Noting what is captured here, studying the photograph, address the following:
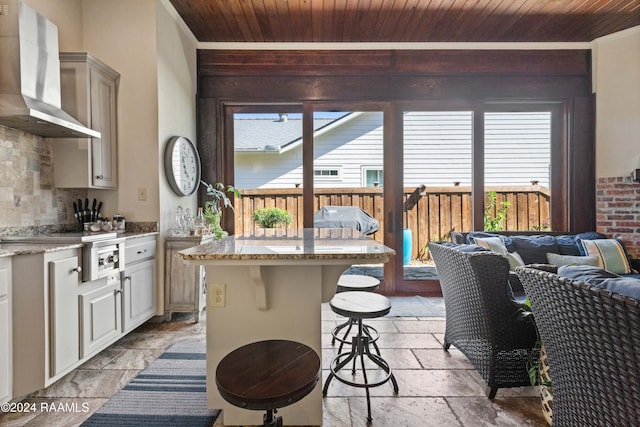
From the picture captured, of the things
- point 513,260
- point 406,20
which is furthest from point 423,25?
point 513,260

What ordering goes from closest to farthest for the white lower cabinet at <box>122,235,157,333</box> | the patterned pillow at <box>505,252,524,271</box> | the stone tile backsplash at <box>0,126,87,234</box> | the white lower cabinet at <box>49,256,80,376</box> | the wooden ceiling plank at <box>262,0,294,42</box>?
1. the white lower cabinet at <box>49,256,80,376</box>
2. the stone tile backsplash at <box>0,126,87,234</box>
3. the white lower cabinet at <box>122,235,157,333</box>
4. the patterned pillow at <box>505,252,524,271</box>
5. the wooden ceiling plank at <box>262,0,294,42</box>

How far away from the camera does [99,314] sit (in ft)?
7.29

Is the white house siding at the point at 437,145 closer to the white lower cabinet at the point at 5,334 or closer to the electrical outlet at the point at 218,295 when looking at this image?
the electrical outlet at the point at 218,295

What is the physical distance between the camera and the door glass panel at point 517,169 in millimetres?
3953

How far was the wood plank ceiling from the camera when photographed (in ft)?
10.1

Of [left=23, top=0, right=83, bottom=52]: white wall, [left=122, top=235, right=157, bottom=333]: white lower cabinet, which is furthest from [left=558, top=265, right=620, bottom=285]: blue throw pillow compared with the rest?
[left=23, top=0, right=83, bottom=52]: white wall

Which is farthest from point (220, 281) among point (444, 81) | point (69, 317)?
point (444, 81)

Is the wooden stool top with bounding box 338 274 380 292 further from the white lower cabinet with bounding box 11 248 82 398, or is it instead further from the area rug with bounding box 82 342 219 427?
the white lower cabinet with bounding box 11 248 82 398

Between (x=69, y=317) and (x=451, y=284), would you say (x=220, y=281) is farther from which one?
(x=451, y=284)

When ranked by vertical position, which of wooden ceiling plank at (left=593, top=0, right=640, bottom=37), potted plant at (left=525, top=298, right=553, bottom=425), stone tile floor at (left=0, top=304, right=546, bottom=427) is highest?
wooden ceiling plank at (left=593, top=0, right=640, bottom=37)

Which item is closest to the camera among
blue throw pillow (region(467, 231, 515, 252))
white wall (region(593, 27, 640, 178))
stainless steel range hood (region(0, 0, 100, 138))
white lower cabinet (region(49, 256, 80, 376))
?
white lower cabinet (region(49, 256, 80, 376))

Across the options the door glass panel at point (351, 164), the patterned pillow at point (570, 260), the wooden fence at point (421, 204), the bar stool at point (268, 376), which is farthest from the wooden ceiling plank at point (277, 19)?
the patterned pillow at point (570, 260)

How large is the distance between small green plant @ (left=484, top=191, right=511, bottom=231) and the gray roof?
2183 mm

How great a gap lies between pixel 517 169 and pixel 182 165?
4.07m
